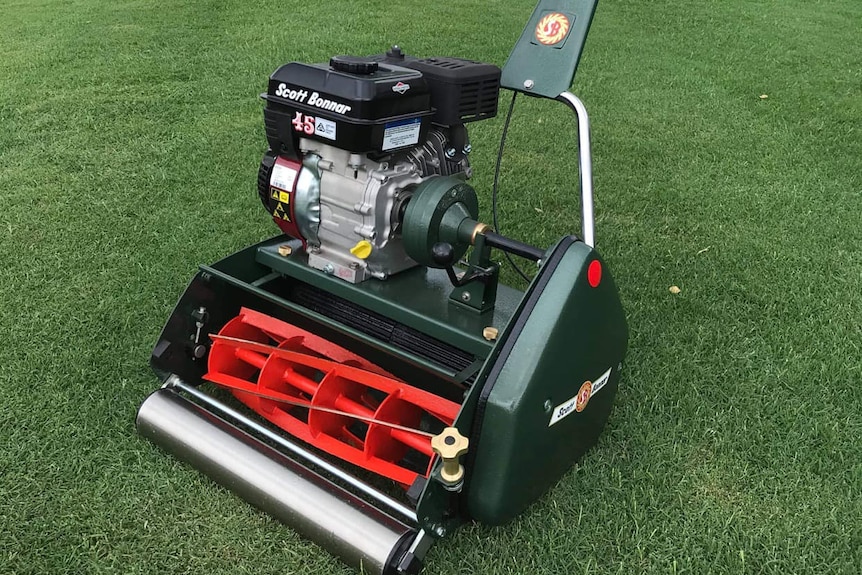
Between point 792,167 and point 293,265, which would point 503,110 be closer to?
point 792,167

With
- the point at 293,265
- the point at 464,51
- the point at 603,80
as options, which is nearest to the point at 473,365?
the point at 293,265

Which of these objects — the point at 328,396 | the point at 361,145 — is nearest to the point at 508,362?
the point at 328,396

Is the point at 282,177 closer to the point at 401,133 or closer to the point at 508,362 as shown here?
the point at 401,133

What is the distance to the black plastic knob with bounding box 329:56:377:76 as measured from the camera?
7.39 ft

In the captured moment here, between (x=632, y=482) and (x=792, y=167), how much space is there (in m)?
3.20

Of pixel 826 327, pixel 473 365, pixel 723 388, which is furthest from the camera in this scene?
pixel 826 327

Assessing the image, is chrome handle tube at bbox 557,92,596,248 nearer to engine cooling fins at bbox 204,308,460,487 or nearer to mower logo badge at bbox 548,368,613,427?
mower logo badge at bbox 548,368,613,427

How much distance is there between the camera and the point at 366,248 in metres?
2.42

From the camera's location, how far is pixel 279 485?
2.10 meters

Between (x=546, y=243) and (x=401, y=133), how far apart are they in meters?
1.62

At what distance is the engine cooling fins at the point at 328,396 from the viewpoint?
2195mm

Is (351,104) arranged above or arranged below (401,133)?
above

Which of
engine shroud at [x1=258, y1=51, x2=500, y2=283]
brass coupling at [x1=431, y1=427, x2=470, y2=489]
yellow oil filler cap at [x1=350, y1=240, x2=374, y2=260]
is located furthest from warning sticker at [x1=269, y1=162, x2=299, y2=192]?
brass coupling at [x1=431, y1=427, x2=470, y2=489]

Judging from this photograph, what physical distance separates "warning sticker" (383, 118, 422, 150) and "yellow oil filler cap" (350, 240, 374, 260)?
0.31 metres
